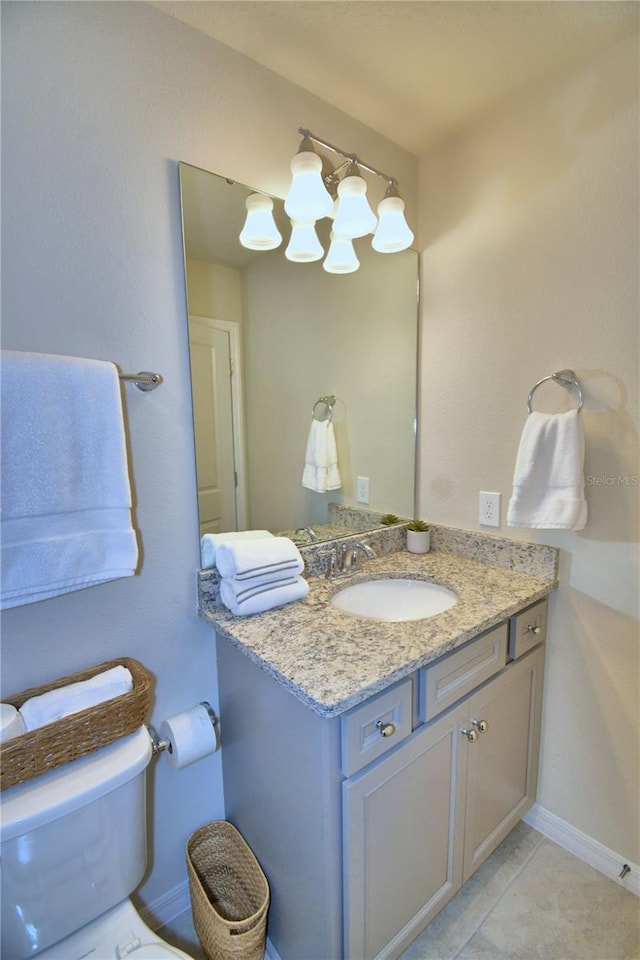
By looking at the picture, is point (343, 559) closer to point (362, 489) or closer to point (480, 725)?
point (362, 489)

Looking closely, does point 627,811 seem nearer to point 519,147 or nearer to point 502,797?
point 502,797

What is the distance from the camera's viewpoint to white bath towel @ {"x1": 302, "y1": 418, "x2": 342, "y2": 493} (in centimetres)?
151

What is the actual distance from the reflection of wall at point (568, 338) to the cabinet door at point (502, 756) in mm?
91

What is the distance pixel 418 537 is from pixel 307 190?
1.19 meters

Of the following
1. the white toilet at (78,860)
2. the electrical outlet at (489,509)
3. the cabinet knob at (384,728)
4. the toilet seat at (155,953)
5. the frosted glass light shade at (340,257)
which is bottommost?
the toilet seat at (155,953)

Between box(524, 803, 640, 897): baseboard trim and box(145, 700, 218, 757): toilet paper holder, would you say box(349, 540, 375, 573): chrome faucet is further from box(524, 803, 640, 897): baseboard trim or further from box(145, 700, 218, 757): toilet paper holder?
box(524, 803, 640, 897): baseboard trim

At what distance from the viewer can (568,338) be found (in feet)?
4.29

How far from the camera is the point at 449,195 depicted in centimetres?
156

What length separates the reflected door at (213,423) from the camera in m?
1.19

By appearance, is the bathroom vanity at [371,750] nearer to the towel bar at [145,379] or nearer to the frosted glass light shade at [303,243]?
the towel bar at [145,379]

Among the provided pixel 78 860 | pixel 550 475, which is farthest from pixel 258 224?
pixel 78 860

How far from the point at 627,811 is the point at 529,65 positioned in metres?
2.18

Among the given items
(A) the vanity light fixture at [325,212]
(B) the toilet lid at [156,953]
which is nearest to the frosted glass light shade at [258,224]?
(A) the vanity light fixture at [325,212]

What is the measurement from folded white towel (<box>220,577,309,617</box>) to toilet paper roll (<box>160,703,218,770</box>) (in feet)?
1.02
